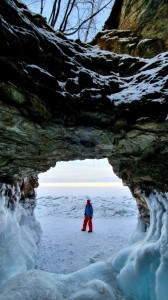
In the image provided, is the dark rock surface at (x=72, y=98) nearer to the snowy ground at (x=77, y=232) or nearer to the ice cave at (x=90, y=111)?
the ice cave at (x=90, y=111)

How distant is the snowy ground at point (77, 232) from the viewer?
24.6ft

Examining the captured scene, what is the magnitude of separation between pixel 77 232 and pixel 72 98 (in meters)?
8.67

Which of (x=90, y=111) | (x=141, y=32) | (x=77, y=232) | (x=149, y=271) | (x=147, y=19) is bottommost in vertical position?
(x=77, y=232)

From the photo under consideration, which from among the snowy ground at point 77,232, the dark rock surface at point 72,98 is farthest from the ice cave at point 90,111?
the snowy ground at point 77,232

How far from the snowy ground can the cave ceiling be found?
169 inches

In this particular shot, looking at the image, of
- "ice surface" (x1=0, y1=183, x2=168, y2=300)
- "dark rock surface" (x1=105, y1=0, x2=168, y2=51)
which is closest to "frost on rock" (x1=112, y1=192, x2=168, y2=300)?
"ice surface" (x1=0, y1=183, x2=168, y2=300)

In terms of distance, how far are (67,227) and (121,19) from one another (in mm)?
10273

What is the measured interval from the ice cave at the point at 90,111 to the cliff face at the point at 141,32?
0.02 meters

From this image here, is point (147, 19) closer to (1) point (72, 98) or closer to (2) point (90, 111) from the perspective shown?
(2) point (90, 111)

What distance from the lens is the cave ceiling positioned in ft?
11.0

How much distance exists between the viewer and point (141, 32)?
5.05 m

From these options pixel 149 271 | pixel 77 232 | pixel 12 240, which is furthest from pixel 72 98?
pixel 77 232

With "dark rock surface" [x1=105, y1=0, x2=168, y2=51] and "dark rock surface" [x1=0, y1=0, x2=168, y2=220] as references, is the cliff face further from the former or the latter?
"dark rock surface" [x1=0, y1=0, x2=168, y2=220]

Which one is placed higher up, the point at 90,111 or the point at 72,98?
the point at 72,98
